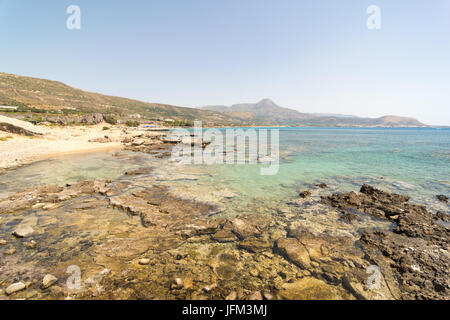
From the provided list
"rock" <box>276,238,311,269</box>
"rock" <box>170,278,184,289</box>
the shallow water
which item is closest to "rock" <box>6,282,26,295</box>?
the shallow water

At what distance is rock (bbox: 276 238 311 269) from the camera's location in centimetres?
566

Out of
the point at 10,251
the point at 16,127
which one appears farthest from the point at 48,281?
the point at 16,127

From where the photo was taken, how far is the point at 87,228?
7.15 meters

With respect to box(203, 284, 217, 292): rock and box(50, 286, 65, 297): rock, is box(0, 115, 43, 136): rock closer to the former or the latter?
box(50, 286, 65, 297): rock

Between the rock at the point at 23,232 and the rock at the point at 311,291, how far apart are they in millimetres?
8864

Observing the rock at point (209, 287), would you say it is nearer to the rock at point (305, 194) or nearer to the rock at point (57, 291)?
the rock at point (57, 291)

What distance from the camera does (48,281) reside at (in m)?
4.48

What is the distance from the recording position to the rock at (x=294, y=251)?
5660 mm

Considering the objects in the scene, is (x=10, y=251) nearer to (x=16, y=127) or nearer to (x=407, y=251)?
(x=407, y=251)

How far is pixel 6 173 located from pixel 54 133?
81.4ft

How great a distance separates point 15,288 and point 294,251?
24.9ft

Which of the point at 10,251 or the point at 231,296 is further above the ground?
the point at 10,251

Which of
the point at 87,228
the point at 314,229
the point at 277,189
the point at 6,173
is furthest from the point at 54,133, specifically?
the point at 314,229
